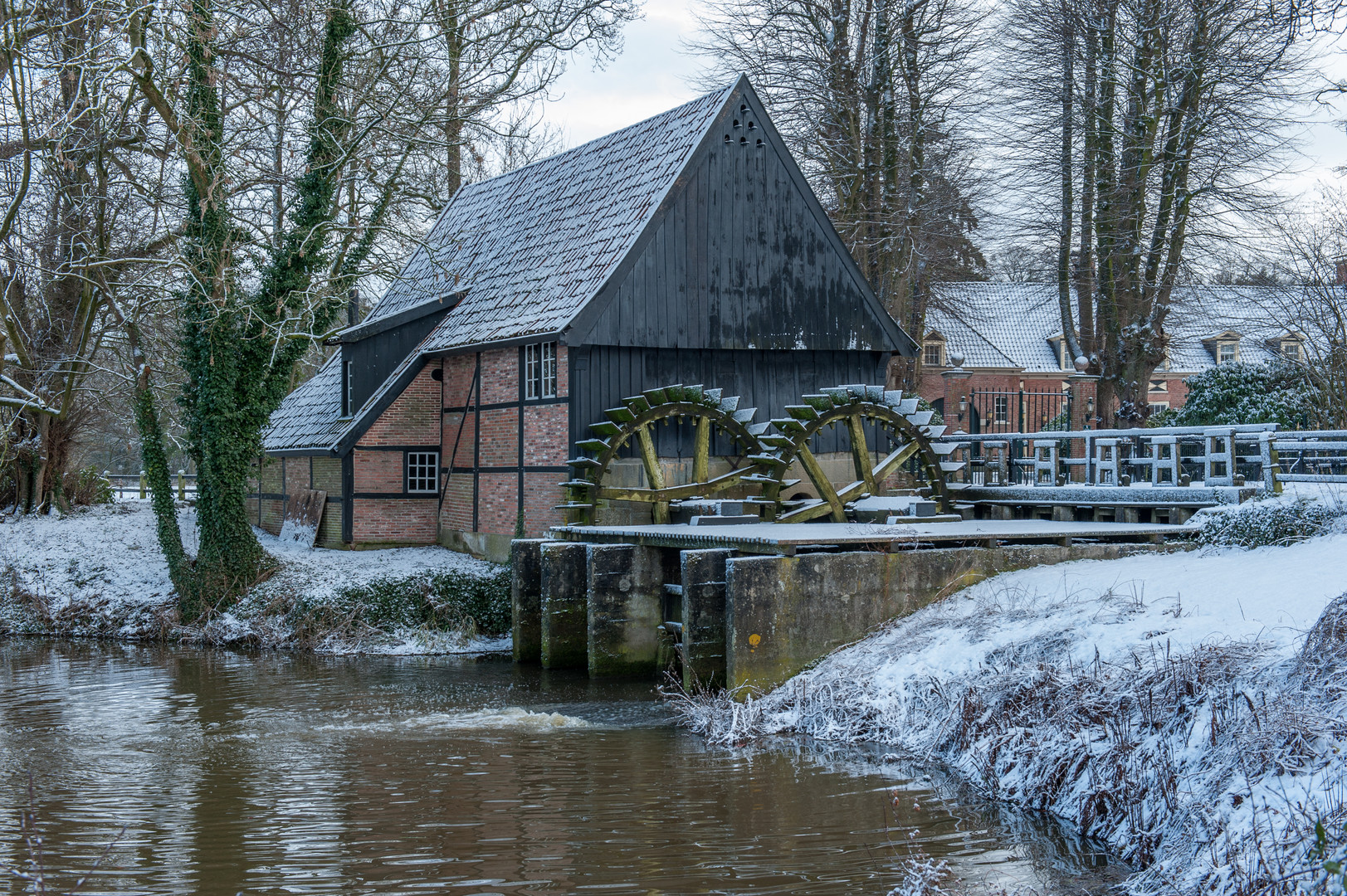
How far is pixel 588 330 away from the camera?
1611cm

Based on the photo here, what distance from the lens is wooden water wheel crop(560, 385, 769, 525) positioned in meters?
15.6

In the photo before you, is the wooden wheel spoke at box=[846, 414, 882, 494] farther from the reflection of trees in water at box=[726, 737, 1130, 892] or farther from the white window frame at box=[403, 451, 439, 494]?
the white window frame at box=[403, 451, 439, 494]

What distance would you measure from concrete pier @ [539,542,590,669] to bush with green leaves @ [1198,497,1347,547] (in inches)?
271

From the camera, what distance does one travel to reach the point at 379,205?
19516mm

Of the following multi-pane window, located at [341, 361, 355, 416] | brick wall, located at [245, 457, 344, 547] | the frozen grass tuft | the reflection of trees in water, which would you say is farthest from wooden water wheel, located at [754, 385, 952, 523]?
multi-pane window, located at [341, 361, 355, 416]

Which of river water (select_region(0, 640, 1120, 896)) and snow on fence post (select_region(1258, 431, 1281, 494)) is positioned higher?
snow on fence post (select_region(1258, 431, 1281, 494))

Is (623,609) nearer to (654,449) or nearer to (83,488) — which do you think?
(654,449)

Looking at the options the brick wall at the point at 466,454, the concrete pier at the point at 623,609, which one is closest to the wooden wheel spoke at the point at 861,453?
the concrete pier at the point at 623,609

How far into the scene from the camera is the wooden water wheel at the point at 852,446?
15.5 meters

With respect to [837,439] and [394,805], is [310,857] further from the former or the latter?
[837,439]

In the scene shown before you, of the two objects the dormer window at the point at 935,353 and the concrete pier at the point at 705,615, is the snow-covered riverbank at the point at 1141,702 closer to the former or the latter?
the concrete pier at the point at 705,615

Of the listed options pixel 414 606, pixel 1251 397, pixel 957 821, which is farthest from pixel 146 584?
pixel 1251 397

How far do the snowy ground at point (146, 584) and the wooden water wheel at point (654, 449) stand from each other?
238cm

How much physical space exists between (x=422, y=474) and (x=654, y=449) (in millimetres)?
5184
